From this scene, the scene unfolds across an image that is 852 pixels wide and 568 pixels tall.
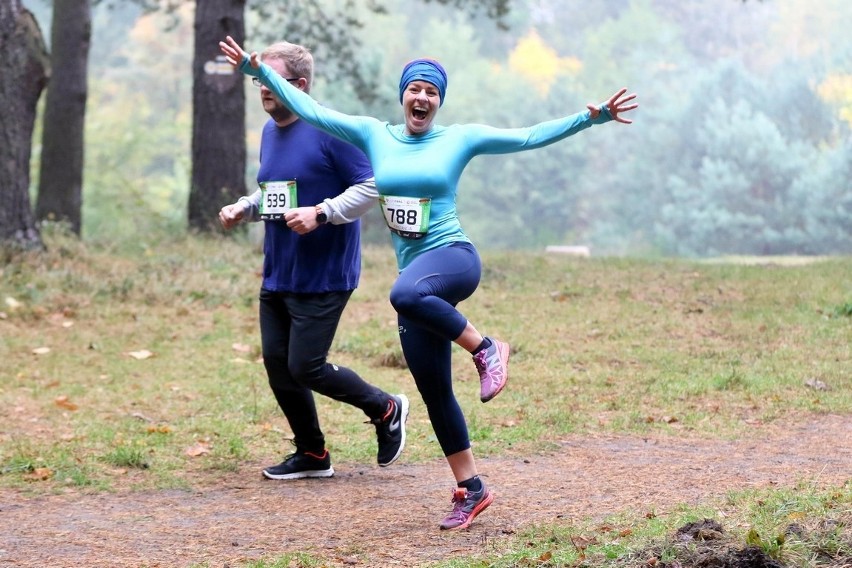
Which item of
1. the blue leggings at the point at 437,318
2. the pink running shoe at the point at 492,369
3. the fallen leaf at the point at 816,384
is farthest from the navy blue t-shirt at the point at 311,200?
the fallen leaf at the point at 816,384

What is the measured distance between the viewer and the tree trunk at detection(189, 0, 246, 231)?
1603 cm

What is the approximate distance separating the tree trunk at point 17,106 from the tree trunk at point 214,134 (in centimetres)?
344

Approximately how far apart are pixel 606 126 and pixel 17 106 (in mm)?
58512

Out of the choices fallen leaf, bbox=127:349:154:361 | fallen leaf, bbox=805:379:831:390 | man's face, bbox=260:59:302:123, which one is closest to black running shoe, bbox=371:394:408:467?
man's face, bbox=260:59:302:123

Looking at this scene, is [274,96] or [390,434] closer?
[274,96]

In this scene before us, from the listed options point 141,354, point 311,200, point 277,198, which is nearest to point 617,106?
point 311,200

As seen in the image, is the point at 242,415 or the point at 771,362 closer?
the point at 242,415

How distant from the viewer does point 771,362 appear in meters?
9.55

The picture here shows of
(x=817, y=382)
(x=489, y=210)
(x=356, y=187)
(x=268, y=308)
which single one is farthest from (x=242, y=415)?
(x=489, y=210)

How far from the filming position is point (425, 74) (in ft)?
18.3

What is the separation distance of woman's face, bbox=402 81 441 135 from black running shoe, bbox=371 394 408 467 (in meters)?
1.72

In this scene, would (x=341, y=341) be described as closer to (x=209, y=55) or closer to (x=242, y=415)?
(x=242, y=415)

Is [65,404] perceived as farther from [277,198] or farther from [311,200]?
[311,200]

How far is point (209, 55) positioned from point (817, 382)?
9.67m
